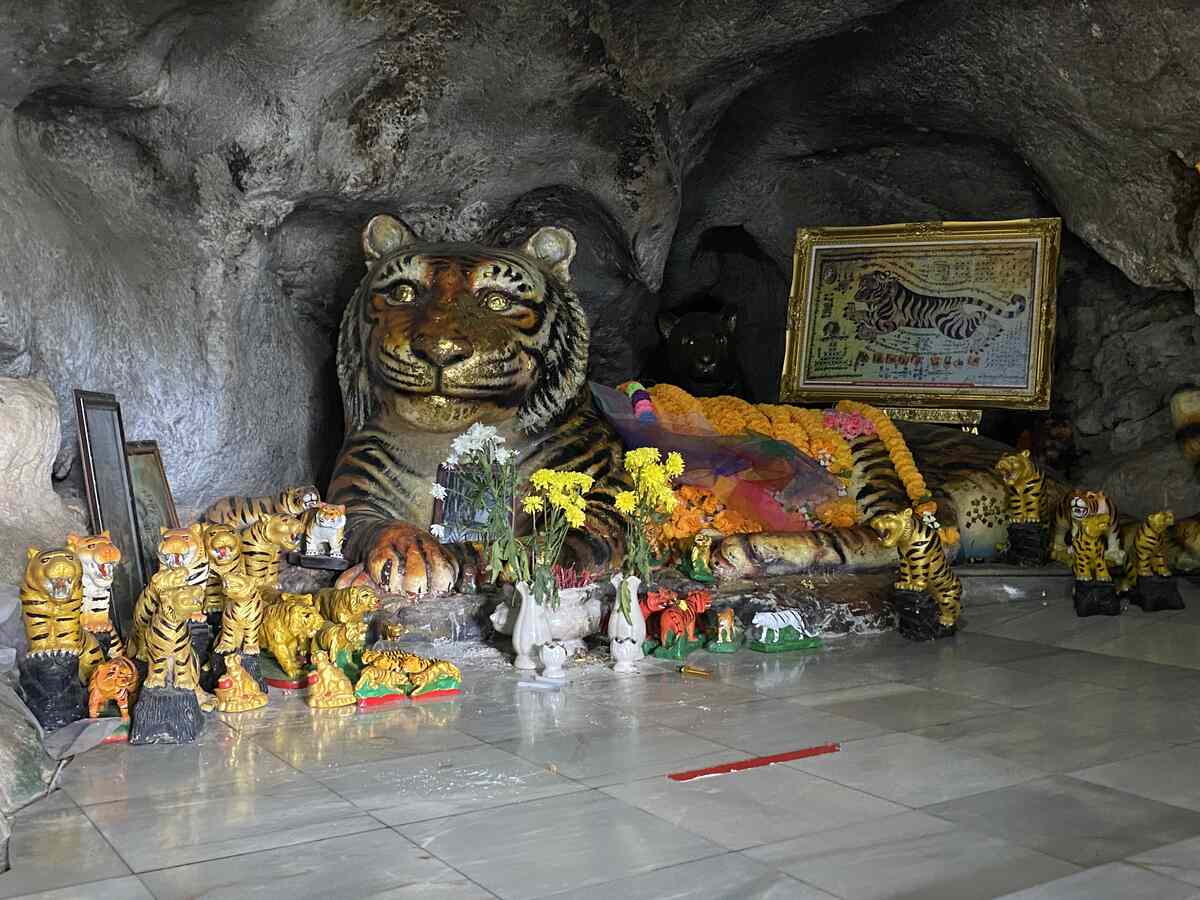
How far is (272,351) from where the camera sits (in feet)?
23.0

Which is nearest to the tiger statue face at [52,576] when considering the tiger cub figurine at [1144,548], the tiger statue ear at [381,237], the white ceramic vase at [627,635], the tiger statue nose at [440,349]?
the white ceramic vase at [627,635]

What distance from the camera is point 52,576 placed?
13.5 ft

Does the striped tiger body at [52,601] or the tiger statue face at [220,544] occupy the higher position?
the tiger statue face at [220,544]

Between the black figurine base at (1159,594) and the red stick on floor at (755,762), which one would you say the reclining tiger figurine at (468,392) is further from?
the red stick on floor at (755,762)

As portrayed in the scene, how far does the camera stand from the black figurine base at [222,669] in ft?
15.5

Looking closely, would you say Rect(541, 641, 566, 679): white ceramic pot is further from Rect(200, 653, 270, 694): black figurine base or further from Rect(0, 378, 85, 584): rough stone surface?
Rect(0, 378, 85, 584): rough stone surface

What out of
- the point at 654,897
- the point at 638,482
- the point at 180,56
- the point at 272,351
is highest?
the point at 180,56

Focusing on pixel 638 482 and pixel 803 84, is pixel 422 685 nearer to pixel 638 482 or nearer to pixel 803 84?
pixel 638 482

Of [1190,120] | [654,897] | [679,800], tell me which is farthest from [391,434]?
[1190,120]

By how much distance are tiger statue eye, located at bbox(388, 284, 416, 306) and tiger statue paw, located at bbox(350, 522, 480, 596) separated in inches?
48.2

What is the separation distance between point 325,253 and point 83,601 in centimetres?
330

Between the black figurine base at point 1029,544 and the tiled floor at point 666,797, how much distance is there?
5.85 feet

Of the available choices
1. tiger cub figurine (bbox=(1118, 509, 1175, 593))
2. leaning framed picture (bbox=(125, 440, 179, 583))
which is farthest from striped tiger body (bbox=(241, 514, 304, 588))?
tiger cub figurine (bbox=(1118, 509, 1175, 593))

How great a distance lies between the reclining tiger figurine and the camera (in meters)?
6.21
